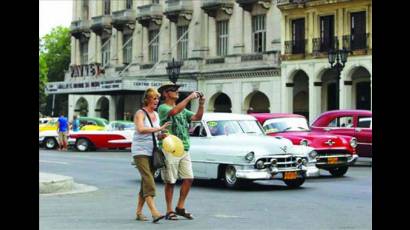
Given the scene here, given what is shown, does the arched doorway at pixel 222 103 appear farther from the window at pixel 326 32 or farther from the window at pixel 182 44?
the window at pixel 326 32

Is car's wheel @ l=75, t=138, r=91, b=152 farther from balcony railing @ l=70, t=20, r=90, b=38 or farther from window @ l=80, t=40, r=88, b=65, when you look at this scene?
window @ l=80, t=40, r=88, b=65

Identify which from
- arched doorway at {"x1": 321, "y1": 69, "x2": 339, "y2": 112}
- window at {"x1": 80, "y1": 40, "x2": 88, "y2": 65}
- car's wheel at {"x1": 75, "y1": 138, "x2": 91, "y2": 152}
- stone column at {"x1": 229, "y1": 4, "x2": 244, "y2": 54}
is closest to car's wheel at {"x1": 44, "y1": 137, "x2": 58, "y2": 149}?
car's wheel at {"x1": 75, "y1": 138, "x2": 91, "y2": 152}

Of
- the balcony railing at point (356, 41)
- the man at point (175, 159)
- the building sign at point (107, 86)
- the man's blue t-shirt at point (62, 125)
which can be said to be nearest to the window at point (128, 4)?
the building sign at point (107, 86)

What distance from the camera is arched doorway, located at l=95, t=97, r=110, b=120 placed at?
6120cm

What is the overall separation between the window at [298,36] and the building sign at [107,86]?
8.00 metres

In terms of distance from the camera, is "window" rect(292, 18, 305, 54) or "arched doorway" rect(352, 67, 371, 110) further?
"window" rect(292, 18, 305, 54)

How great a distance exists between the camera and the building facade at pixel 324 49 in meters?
40.0

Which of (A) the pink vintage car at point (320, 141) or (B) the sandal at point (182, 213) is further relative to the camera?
(A) the pink vintage car at point (320, 141)

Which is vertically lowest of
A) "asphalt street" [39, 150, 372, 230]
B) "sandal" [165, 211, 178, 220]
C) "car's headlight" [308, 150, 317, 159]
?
"asphalt street" [39, 150, 372, 230]

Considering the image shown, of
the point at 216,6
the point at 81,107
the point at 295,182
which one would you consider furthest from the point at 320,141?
the point at 81,107

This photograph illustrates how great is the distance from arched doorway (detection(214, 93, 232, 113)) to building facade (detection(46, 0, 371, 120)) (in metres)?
0.06
